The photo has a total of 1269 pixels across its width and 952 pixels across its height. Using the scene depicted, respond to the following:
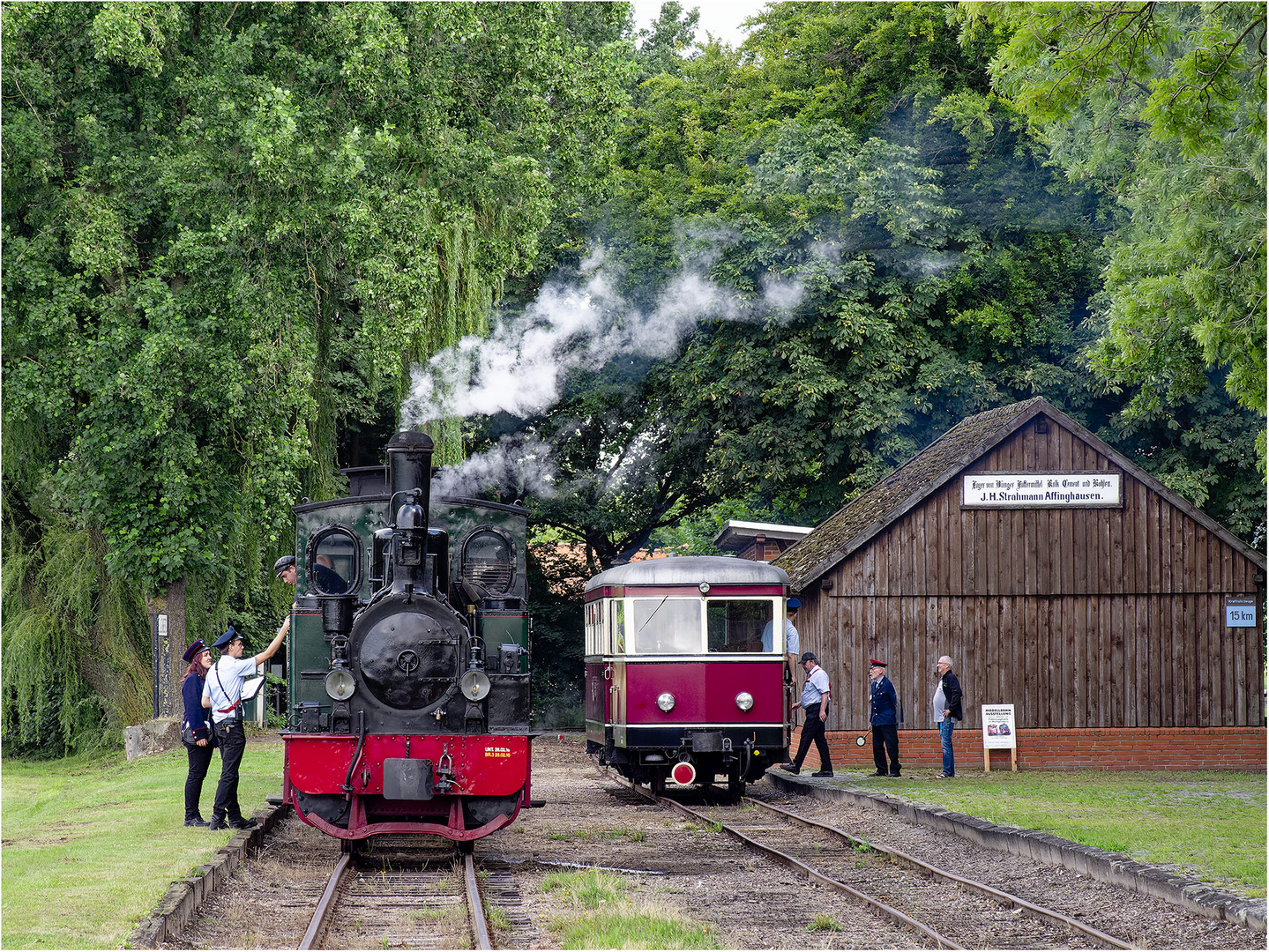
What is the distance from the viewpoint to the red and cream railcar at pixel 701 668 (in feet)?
52.3

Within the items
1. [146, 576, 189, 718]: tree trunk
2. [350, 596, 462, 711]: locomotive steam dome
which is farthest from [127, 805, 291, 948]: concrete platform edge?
[146, 576, 189, 718]: tree trunk

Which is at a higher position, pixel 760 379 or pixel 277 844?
pixel 760 379

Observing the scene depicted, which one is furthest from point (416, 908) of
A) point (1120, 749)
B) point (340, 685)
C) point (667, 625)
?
point (1120, 749)

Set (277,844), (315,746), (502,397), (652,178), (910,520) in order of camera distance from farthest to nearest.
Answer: (652,178) < (502,397) < (910,520) < (277,844) < (315,746)

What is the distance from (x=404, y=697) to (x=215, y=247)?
11.4m

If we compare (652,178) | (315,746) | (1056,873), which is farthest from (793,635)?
(652,178)

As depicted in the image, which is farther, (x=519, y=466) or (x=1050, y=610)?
(x=519, y=466)

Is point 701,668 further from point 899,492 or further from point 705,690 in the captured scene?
point 899,492

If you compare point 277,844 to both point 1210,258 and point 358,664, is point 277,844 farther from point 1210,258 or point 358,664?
point 1210,258

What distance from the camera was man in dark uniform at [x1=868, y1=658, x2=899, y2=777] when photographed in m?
18.0

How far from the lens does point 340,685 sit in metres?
10.6

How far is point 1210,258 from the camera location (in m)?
11.7

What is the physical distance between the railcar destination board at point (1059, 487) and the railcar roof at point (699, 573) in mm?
5374

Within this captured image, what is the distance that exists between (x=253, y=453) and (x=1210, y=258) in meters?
14.0
